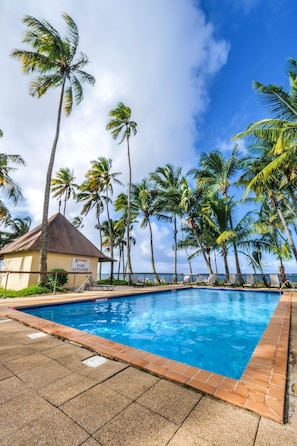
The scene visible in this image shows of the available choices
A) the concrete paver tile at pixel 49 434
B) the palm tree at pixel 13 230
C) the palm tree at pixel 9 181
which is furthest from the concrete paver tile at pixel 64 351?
the palm tree at pixel 13 230

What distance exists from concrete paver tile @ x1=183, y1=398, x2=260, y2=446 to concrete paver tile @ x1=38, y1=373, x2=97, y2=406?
3.42 ft

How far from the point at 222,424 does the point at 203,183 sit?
1603cm

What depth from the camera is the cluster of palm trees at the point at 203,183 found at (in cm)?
889

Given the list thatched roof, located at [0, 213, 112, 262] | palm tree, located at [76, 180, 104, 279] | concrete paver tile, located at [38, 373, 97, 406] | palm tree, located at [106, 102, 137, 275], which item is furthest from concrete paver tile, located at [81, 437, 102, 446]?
palm tree, located at [76, 180, 104, 279]

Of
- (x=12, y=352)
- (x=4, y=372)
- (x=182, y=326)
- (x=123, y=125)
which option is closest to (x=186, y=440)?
(x=4, y=372)

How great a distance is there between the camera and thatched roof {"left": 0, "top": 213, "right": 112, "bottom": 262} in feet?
41.2

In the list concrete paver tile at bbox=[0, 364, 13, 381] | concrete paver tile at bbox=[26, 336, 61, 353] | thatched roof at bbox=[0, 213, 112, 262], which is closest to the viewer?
concrete paver tile at bbox=[0, 364, 13, 381]

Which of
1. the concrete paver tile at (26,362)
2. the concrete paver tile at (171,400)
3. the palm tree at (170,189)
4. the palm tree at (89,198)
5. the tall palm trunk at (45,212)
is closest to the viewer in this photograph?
the concrete paver tile at (171,400)

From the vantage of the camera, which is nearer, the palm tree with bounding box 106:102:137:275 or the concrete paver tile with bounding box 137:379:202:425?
the concrete paver tile with bounding box 137:379:202:425

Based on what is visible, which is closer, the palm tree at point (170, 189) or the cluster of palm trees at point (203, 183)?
the cluster of palm trees at point (203, 183)

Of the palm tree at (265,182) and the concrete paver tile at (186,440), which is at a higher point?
the palm tree at (265,182)

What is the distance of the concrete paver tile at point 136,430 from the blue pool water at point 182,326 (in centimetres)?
232

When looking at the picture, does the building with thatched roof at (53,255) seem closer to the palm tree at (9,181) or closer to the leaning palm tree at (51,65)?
the leaning palm tree at (51,65)

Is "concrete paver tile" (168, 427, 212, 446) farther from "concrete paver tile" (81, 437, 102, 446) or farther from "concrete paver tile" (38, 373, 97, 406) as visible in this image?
"concrete paver tile" (38, 373, 97, 406)
